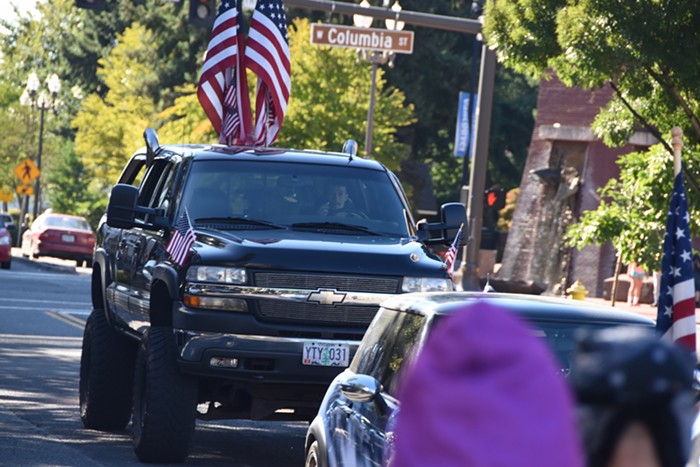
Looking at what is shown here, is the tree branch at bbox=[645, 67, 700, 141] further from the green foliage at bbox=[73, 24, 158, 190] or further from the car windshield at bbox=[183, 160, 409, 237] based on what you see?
the green foliage at bbox=[73, 24, 158, 190]

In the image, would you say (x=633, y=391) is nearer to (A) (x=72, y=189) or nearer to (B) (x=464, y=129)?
(B) (x=464, y=129)

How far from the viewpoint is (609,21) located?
55.3ft

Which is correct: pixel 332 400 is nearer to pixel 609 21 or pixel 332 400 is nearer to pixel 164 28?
pixel 609 21

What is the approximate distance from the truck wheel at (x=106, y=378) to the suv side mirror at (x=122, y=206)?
4.39 ft

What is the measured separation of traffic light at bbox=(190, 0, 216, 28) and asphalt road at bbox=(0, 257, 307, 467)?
251 inches

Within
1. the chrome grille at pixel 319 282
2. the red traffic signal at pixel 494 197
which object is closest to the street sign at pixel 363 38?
the chrome grille at pixel 319 282

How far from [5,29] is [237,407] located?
93099 mm

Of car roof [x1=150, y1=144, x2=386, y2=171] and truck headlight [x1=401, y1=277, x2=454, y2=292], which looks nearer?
truck headlight [x1=401, y1=277, x2=454, y2=292]

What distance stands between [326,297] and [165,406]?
1201mm

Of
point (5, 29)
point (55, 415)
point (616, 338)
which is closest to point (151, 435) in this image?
point (55, 415)

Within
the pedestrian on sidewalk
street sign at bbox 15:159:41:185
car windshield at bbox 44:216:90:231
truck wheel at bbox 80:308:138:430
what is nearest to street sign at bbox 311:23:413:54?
the pedestrian on sidewalk

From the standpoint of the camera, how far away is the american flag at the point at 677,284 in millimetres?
8008

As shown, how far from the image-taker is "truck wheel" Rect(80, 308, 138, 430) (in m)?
11.2

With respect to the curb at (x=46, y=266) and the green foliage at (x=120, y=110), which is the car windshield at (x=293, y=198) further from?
the green foliage at (x=120, y=110)
